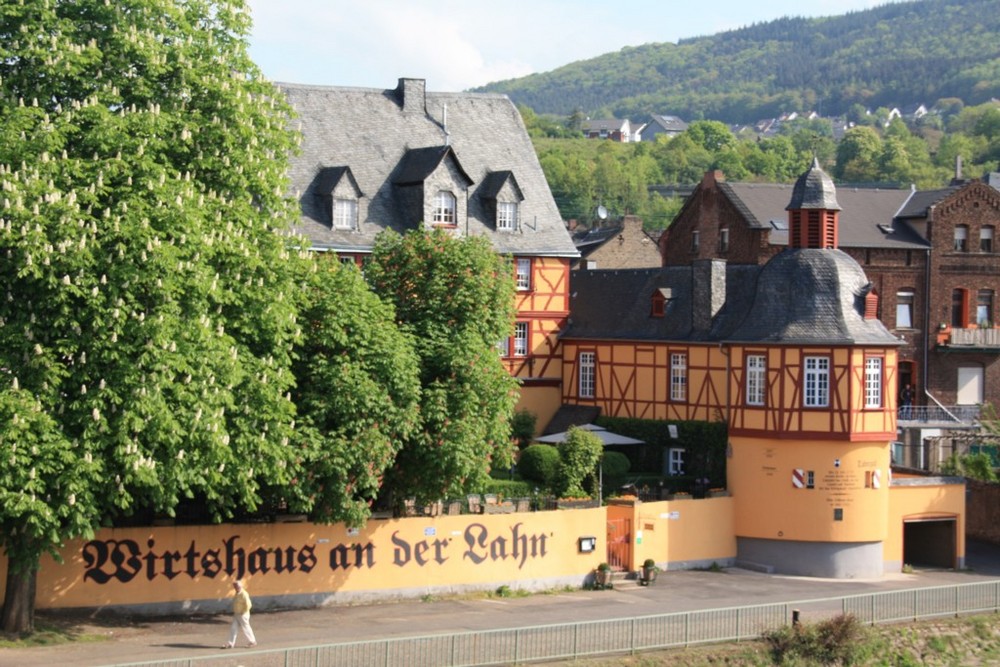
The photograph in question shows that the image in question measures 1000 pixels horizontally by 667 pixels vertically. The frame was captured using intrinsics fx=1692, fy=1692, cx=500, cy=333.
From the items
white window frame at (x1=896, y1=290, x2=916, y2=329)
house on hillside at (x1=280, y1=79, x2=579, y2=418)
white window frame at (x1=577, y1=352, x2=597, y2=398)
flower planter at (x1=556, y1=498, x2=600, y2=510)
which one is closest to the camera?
flower planter at (x1=556, y1=498, x2=600, y2=510)

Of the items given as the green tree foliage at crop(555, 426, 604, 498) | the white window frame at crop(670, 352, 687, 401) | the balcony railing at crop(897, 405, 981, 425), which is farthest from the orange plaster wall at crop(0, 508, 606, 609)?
the balcony railing at crop(897, 405, 981, 425)

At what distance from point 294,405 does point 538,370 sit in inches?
887

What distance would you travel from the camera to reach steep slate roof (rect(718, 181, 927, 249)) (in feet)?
207

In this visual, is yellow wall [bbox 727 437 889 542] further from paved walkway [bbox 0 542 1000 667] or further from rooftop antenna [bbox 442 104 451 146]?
rooftop antenna [bbox 442 104 451 146]

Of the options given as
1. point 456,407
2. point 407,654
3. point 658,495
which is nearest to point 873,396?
point 658,495

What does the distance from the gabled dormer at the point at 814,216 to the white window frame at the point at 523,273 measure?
406 inches

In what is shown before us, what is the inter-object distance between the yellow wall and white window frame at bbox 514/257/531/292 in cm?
1217

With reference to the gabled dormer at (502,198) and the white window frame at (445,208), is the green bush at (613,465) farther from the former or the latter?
the gabled dormer at (502,198)

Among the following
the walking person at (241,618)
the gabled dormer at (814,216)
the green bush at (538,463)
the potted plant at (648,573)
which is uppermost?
the gabled dormer at (814,216)

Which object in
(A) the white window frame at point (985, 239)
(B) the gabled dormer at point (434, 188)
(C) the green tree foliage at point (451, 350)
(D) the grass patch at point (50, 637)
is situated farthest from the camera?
(A) the white window frame at point (985, 239)

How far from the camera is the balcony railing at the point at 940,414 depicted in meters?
62.9

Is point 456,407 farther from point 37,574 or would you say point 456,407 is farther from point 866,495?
point 866,495

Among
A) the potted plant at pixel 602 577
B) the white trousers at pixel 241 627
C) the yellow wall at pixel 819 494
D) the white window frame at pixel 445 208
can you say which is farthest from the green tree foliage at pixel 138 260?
the white window frame at pixel 445 208

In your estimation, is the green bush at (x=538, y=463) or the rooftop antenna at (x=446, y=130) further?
the rooftop antenna at (x=446, y=130)
